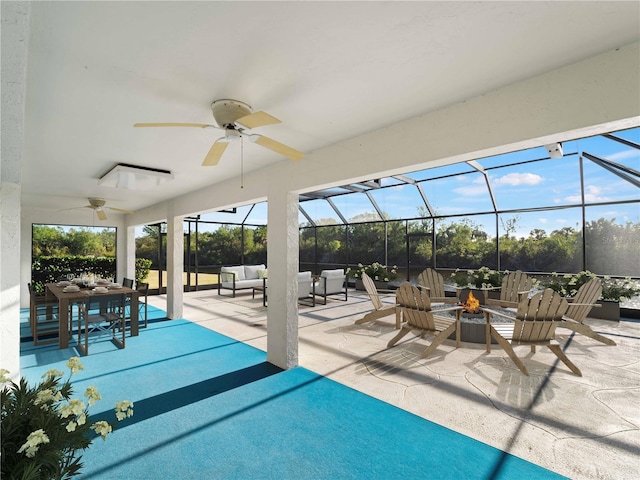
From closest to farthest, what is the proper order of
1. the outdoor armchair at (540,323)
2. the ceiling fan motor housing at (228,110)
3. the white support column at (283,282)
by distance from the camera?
1. the ceiling fan motor housing at (228,110)
2. the outdoor armchair at (540,323)
3. the white support column at (283,282)

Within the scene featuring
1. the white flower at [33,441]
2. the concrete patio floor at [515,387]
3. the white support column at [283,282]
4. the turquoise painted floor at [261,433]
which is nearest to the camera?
the white flower at [33,441]

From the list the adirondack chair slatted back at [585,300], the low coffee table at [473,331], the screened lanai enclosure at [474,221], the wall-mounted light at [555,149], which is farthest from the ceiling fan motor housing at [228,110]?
the adirondack chair slatted back at [585,300]

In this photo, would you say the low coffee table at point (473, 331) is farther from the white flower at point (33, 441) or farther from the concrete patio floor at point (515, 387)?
the white flower at point (33, 441)

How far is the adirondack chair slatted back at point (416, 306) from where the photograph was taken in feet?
13.9

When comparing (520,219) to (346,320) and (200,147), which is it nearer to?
(346,320)

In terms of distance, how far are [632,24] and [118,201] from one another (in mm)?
9052

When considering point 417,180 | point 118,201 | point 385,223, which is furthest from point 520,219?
point 118,201

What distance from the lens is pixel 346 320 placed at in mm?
6426

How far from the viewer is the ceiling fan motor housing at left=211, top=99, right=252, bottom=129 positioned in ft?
8.03

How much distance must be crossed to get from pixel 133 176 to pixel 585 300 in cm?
674

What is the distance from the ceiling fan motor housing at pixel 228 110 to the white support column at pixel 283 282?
65.5 inches

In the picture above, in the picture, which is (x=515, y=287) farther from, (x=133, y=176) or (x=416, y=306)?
(x=133, y=176)

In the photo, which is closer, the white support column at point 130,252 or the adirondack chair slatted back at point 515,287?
the adirondack chair slatted back at point 515,287

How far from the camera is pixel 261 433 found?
255 centimetres
